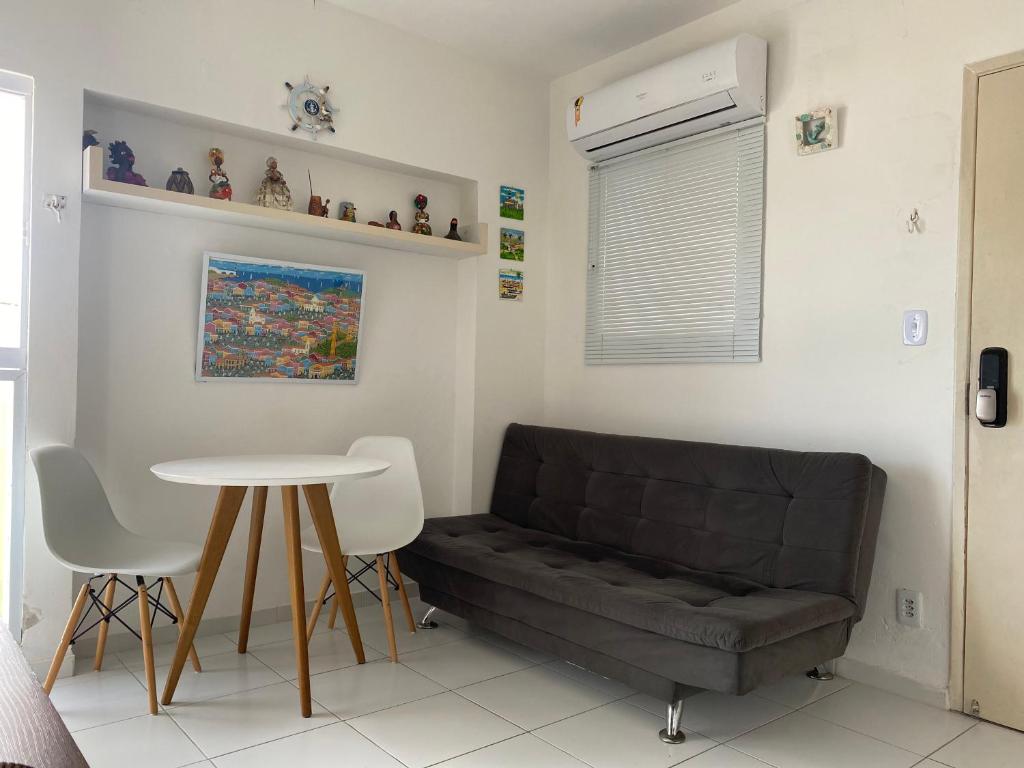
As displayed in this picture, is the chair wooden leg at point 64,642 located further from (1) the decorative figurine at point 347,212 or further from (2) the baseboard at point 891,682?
(2) the baseboard at point 891,682

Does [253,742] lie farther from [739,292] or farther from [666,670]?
[739,292]

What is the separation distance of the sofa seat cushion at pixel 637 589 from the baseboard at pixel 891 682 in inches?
18.7

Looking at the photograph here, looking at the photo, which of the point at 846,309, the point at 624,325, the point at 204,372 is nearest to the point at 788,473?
the point at 846,309

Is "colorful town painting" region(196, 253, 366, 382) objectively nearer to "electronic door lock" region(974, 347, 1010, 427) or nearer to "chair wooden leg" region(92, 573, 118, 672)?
"chair wooden leg" region(92, 573, 118, 672)

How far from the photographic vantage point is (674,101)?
3275mm

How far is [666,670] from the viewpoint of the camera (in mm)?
2295

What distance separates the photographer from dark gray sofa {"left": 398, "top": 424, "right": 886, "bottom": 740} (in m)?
2.29

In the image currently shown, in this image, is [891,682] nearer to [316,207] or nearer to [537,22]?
[316,207]

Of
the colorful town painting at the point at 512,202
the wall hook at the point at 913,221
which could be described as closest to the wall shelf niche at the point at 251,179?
the colorful town painting at the point at 512,202

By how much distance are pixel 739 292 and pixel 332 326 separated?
6.05ft

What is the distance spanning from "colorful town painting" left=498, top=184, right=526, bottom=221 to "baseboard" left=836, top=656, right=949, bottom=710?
261cm

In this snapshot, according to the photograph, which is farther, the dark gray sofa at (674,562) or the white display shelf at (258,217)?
the white display shelf at (258,217)

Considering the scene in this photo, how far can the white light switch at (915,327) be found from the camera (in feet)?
8.84

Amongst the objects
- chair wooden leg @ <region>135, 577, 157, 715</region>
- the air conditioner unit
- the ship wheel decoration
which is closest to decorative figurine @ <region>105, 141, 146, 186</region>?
the ship wheel decoration
